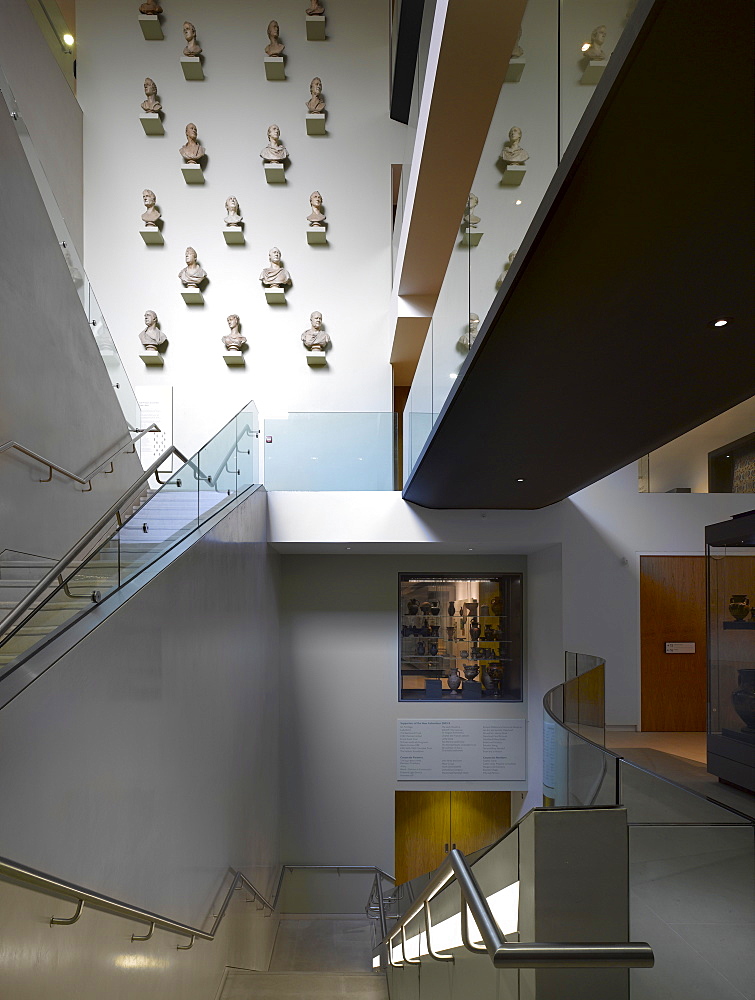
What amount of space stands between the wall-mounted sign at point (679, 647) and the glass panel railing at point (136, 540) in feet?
19.3

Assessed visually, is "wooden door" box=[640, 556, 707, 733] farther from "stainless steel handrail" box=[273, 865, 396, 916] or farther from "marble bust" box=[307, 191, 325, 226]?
"marble bust" box=[307, 191, 325, 226]

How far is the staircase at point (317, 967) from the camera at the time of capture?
561 cm

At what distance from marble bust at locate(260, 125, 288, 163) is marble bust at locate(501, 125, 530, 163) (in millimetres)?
8919

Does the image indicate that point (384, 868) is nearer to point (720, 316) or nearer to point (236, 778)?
point (236, 778)

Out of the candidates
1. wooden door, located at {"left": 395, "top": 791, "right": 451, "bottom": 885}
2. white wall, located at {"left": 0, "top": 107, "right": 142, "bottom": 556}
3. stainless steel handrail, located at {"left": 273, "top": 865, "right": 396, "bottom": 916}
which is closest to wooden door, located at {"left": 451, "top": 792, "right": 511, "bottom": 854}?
wooden door, located at {"left": 395, "top": 791, "right": 451, "bottom": 885}

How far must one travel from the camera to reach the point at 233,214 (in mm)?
10930

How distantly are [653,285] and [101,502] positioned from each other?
525 centimetres

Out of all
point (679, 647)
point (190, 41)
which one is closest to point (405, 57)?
point (190, 41)

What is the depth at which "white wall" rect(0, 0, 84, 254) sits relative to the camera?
28.4 feet

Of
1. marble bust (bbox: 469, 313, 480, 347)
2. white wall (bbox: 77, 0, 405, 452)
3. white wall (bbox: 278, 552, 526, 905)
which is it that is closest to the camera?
marble bust (bbox: 469, 313, 480, 347)

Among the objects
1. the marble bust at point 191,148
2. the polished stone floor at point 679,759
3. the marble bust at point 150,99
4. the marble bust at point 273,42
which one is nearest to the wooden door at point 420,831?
the polished stone floor at point 679,759

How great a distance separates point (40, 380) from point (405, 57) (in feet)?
21.1

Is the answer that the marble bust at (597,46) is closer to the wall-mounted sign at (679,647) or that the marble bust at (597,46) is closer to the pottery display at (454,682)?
the wall-mounted sign at (679,647)

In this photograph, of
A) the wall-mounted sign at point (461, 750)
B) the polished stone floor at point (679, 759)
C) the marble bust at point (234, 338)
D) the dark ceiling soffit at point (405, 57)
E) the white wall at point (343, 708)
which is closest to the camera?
the polished stone floor at point (679, 759)
